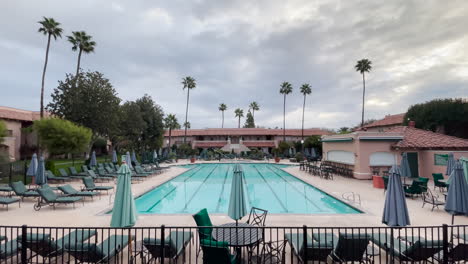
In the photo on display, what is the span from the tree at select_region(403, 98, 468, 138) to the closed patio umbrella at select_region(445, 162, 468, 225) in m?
35.9

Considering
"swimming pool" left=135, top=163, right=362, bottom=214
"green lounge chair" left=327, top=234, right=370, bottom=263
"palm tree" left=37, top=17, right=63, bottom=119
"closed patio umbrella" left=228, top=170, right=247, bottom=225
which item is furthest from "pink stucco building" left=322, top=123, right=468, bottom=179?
"palm tree" left=37, top=17, right=63, bottom=119

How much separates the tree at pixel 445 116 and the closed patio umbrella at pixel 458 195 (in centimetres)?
3586

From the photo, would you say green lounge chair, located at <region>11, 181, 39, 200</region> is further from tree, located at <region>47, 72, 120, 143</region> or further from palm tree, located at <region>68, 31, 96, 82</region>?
palm tree, located at <region>68, 31, 96, 82</region>

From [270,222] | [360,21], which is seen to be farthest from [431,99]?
[270,222]

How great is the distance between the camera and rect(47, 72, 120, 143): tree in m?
25.0

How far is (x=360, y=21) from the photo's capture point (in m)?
15.7

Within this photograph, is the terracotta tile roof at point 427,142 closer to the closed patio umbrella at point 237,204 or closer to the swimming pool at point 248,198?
the swimming pool at point 248,198

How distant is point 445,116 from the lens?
33469mm

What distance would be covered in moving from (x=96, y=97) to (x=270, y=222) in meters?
25.2

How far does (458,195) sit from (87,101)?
98.5 feet

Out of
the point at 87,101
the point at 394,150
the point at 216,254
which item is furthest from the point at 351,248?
the point at 87,101

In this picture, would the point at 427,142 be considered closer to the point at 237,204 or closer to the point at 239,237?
the point at 237,204

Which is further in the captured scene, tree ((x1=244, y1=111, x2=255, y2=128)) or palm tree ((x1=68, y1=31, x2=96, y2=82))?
tree ((x1=244, y1=111, x2=255, y2=128))

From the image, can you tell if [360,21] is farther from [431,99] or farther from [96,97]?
[431,99]
